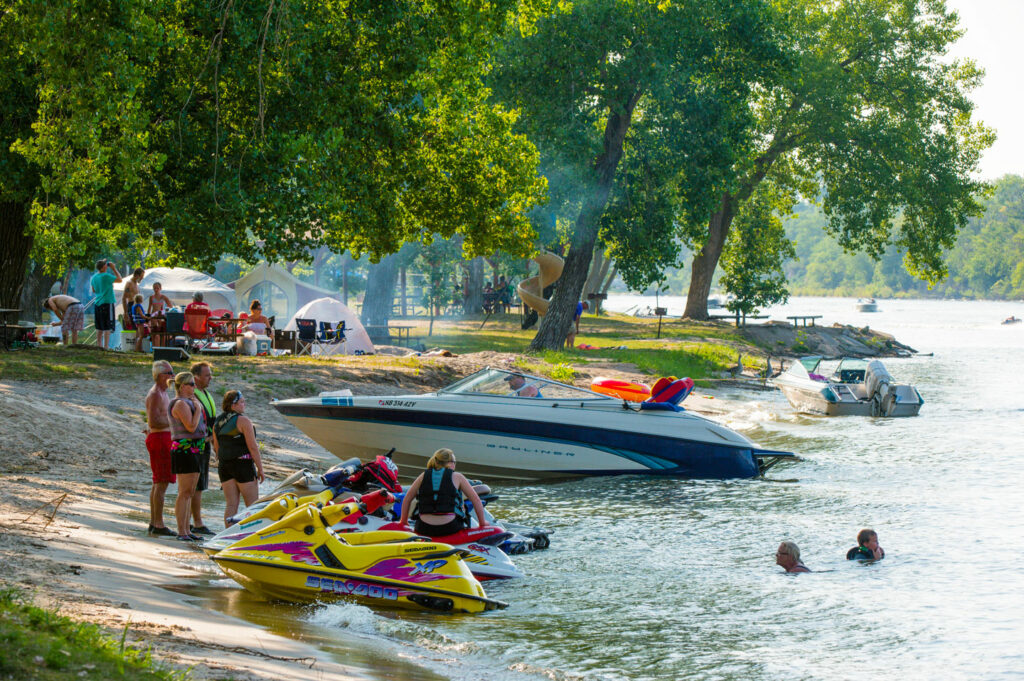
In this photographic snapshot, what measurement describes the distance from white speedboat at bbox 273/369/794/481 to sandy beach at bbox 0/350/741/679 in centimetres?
97

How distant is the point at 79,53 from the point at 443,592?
948 centimetres

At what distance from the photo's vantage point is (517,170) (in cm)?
2594

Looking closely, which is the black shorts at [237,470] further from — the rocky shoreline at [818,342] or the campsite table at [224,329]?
the rocky shoreline at [818,342]

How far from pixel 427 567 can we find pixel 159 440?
334cm

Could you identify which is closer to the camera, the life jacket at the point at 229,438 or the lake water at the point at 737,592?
the lake water at the point at 737,592

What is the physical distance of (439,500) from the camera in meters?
11.2

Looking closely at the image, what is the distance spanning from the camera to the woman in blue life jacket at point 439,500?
11.2m

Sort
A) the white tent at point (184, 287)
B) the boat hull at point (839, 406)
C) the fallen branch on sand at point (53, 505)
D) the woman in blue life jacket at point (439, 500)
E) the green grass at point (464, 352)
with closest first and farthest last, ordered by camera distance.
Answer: the fallen branch on sand at point (53, 505), the woman in blue life jacket at point (439, 500), the green grass at point (464, 352), the boat hull at point (839, 406), the white tent at point (184, 287)

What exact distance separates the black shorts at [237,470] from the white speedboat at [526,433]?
541 centimetres

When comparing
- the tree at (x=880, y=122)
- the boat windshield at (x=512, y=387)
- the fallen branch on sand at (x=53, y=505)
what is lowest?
the fallen branch on sand at (x=53, y=505)

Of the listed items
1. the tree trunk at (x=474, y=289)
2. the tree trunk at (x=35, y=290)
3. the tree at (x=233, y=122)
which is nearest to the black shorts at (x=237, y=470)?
the tree at (x=233, y=122)

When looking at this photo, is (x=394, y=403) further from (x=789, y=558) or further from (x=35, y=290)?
(x=35, y=290)

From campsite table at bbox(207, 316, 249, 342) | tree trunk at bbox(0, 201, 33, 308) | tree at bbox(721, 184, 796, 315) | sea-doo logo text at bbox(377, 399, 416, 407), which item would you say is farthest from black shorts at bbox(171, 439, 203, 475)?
tree at bbox(721, 184, 796, 315)

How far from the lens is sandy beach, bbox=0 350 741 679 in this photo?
7359 millimetres
